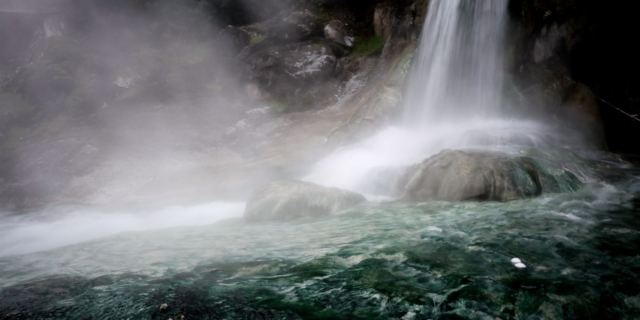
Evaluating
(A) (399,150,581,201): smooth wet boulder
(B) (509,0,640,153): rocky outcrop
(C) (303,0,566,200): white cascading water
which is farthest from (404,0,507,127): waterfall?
(A) (399,150,581,201): smooth wet boulder

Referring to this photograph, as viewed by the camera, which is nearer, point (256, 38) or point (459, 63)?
point (459, 63)

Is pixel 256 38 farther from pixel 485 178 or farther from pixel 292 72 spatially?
pixel 485 178

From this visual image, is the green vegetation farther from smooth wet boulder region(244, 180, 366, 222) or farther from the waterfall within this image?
smooth wet boulder region(244, 180, 366, 222)

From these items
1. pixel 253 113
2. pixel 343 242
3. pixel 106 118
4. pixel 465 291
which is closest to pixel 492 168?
pixel 343 242

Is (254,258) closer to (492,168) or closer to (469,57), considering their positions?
(492,168)

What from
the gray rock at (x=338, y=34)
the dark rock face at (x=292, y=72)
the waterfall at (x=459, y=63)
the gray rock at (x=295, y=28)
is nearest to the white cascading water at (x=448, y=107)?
the waterfall at (x=459, y=63)

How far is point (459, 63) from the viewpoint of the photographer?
12352mm

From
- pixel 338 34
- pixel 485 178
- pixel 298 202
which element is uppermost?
pixel 338 34

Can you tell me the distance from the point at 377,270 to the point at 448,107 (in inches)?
396

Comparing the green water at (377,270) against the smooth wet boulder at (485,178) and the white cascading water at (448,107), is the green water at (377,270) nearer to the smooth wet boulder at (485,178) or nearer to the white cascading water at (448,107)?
the smooth wet boulder at (485,178)

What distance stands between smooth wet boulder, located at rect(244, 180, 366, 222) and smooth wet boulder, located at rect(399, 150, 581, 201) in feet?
4.81

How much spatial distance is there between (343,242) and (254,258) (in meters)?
1.39

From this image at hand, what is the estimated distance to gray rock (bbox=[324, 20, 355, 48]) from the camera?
Result: 1962 centimetres

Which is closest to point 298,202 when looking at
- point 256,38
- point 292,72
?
point 292,72
